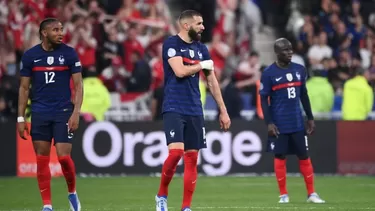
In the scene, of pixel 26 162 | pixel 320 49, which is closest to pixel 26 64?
pixel 26 162

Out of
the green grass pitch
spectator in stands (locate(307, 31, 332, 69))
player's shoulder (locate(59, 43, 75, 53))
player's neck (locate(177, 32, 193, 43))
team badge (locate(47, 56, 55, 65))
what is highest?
spectator in stands (locate(307, 31, 332, 69))

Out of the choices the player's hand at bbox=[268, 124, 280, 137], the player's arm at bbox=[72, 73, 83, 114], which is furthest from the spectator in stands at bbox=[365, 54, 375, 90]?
the player's arm at bbox=[72, 73, 83, 114]

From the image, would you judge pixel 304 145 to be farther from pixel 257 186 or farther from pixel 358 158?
pixel 358 158

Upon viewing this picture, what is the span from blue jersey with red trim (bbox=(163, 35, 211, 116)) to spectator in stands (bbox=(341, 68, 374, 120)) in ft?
34.8

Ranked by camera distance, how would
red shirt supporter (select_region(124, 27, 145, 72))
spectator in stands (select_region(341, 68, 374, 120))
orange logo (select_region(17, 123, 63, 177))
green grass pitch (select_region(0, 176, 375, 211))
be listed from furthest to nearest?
1. red shirt supporter (select_region(124, 27, 145, 72))
2. spectator in stands (select_region(341, 68, 374, 120))
3. orange logo (select_region(17, 123, 63, 177))
4. green grass pitch (select_region(0, 176, 375, 211))

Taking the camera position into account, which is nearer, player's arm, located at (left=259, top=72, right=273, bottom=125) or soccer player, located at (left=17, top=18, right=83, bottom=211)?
soccer player, located at (left=17, top=18, right=83, bottom=211)

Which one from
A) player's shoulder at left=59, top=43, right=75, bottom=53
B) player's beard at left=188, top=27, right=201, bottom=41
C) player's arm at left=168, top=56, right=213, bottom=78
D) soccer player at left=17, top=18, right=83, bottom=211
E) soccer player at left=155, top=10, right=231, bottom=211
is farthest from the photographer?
player's shoulder at left=59, top=43, right=75, bottom=53

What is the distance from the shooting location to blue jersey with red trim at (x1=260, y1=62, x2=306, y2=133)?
16266 millimetres

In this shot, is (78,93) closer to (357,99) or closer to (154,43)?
(357,99)

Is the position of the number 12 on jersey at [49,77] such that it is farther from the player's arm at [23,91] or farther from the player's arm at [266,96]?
the player's arm at [266,96]

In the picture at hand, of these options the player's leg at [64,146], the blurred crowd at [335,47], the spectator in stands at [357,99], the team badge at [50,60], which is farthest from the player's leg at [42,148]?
the blurred crowd at [335,47]

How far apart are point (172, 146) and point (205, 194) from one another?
5286 millimetres

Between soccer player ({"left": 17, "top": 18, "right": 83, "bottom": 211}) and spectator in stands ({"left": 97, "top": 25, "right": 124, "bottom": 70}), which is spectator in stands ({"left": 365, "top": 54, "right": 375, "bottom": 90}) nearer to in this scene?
spectator in stands ({"left": 97, "top": 25, "right": 124, "bottom": 70})

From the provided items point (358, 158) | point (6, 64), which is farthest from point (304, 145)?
point (6, 64)
